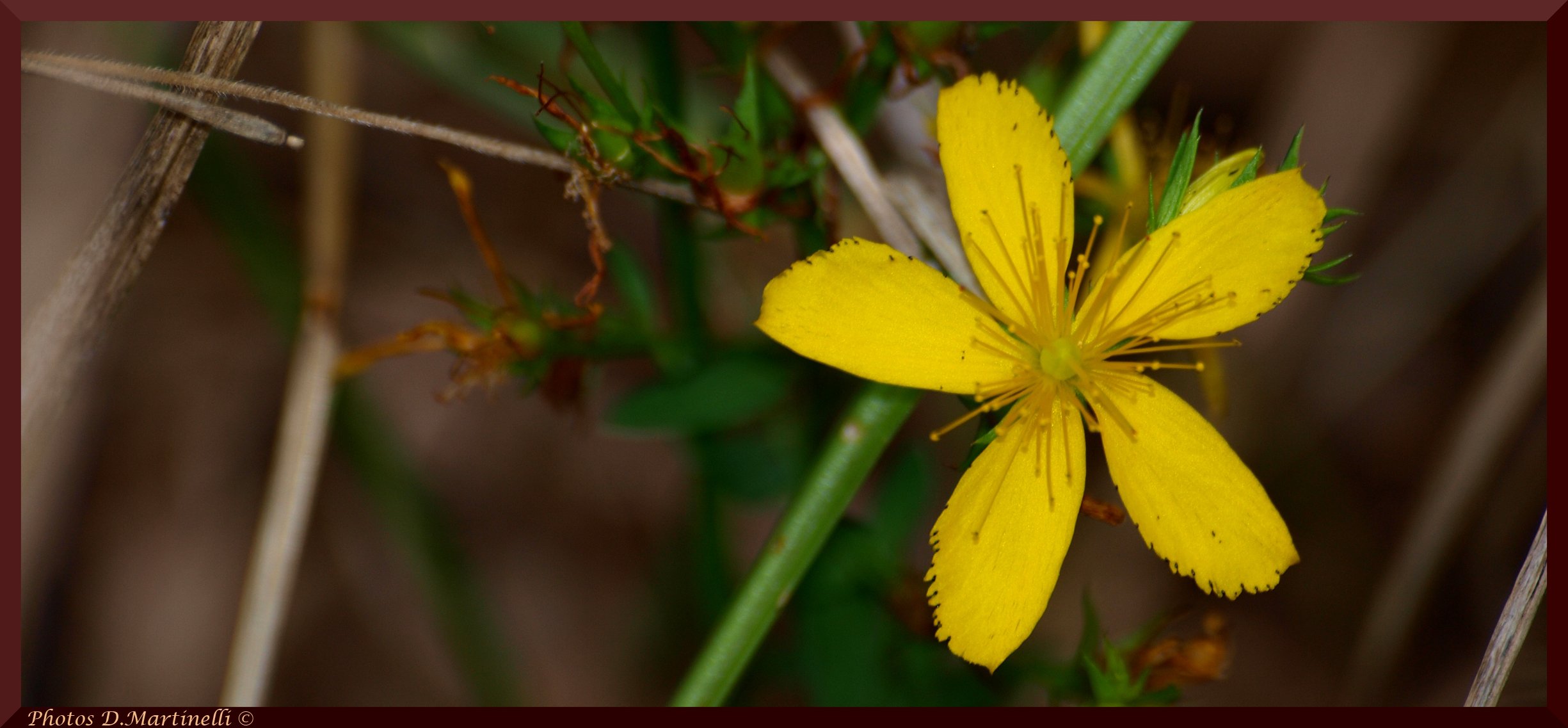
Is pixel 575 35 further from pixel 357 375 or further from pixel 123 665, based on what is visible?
pixel 123 665

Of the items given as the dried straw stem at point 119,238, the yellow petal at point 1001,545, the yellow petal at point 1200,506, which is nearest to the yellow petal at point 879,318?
the yellow petal at point 1001,545

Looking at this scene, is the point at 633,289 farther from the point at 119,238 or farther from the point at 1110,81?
the point at 1110,81

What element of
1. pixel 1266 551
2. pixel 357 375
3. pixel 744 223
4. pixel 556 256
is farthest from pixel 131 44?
pixel 1266 551

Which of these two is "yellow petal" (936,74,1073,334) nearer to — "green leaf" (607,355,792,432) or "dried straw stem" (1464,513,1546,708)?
"green leaf" (607,355,792,432)

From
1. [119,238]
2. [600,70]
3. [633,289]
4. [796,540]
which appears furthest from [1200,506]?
[119,238]

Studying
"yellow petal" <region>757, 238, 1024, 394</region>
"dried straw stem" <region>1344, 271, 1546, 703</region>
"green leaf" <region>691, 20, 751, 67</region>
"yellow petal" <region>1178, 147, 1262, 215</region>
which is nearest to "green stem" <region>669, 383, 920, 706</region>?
"yellow petal" <region>757, 238, 1024, 394</region>

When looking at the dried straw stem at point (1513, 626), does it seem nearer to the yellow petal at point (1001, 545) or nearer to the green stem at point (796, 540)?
the yellow petal at point (1001, 545)
